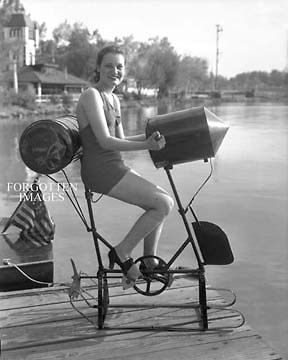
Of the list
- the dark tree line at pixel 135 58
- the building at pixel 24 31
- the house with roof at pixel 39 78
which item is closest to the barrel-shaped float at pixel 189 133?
the house with roof at pixel 39 78

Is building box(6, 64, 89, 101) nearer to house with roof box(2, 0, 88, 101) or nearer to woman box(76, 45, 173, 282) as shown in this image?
house with roof box(2, 0, 88, 101)

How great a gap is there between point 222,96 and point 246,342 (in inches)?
4187

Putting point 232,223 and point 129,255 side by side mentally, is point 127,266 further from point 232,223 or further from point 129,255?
point 232,223

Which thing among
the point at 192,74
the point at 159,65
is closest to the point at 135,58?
the point at 159,65

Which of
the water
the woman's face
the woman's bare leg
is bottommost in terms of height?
the water

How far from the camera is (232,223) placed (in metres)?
7.62

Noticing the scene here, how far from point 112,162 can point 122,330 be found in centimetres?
107

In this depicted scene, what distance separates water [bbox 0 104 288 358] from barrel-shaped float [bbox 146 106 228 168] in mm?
2067

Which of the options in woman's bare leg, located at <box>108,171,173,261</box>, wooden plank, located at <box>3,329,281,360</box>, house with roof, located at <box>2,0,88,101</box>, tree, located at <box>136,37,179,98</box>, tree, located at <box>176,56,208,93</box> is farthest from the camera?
tree, located at <box>176,56,208,93</box>

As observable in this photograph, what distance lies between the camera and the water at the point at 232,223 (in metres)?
5.15

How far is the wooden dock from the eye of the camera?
2861 millimetres

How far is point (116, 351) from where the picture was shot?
288 centimetres

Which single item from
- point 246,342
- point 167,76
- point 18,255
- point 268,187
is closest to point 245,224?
point 268,187

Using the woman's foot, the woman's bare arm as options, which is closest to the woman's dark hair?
the woman's bare arm
